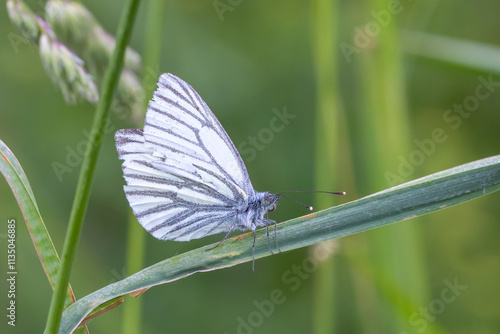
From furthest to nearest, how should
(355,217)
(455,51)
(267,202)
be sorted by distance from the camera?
(455,51), (267,202), (355,217)

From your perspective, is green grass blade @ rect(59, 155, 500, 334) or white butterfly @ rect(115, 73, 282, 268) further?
white butterfly @ rect(115, 73, 282, 268)

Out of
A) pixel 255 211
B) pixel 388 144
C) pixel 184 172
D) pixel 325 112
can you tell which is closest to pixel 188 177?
pixel 184 172

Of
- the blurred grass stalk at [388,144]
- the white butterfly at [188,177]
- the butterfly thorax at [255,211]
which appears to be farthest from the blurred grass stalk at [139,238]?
the blurred grass stalk at [388,144]

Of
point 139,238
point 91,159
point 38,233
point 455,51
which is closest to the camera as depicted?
point 91,159

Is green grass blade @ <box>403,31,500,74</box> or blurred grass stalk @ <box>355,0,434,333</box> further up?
green grass blade @ <box>403,31,500,74</box>

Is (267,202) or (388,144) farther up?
(388,144)

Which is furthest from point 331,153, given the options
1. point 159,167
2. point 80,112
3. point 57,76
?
point 80,112

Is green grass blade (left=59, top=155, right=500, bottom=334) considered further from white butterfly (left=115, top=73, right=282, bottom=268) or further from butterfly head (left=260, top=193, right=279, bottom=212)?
butterfly head (left=260, top=193, right=279, bottom=212)

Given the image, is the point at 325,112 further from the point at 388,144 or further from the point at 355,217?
the point at 355,217

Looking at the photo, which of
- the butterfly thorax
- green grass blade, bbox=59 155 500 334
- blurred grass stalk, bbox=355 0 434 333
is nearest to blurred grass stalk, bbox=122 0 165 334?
the butterfly thorax
